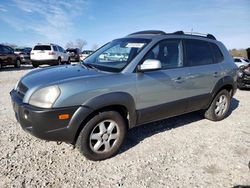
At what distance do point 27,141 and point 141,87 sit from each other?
2146 millimetres

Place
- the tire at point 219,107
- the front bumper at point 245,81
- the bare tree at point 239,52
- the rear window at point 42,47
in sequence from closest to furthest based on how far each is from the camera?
the tire at point 219,107
the front bumper at point 245,81
the rear window at point 42,47
the bare tree at point 239,52

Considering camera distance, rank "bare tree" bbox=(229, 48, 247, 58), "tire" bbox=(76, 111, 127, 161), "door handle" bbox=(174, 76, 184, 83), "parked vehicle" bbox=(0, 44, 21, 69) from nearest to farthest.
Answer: "tire" bbox=(76, 111, 127, 161) < "door handle" bbox=(174, 76, 184, 83) < "parked vehicle" bbox=(0, 44, 21, 69) < "bare tree" bbox=(229, 48, 247, 58)

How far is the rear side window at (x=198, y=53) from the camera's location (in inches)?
183

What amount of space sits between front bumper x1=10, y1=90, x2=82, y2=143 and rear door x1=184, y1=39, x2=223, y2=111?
240cm

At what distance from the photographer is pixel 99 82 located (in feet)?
11.1

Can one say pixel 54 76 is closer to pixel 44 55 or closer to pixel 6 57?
pixel 6 57

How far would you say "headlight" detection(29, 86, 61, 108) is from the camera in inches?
120

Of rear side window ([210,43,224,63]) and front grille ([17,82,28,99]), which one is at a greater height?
rear side window ([210,43,224,63])

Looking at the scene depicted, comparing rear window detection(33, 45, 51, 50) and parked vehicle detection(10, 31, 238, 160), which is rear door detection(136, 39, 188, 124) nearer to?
parked vehicle detection(10, 31, 238, 160)

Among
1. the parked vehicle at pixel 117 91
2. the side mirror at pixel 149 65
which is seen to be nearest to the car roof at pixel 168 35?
the parked vehicle at pixel 117 91

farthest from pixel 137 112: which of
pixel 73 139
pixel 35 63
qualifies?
pixel 35 63

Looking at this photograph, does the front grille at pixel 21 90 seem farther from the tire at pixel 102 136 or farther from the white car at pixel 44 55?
the white car at pixel 44 55

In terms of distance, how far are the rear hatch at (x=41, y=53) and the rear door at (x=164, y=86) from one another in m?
15.1

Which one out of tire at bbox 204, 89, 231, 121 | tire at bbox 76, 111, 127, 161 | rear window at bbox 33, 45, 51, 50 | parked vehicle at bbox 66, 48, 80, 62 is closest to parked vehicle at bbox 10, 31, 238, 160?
tire at bbox 76, 111, 127, 161
